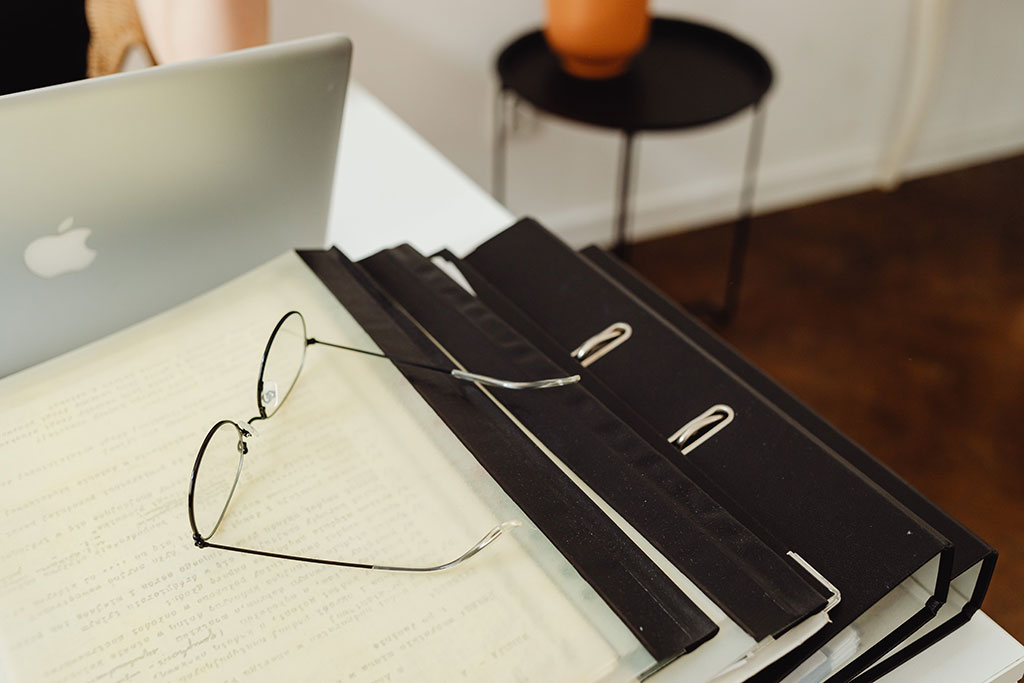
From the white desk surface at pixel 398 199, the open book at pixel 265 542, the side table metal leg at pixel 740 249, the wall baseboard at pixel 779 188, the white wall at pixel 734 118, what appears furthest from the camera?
the wall baseboard at pixel 779 188

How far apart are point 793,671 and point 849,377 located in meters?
1.44

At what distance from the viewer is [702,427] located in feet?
1.84

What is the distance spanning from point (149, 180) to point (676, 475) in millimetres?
369

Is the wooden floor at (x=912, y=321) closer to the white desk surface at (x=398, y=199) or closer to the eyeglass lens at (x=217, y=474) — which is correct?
the white desk surface at (x=398, y=199)

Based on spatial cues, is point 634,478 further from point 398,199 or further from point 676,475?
point 398,199

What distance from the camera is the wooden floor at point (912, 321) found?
5.33ft

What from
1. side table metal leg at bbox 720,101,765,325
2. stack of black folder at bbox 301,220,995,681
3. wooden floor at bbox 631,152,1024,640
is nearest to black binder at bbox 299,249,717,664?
stack of black folder at bbox 301,220,995,681

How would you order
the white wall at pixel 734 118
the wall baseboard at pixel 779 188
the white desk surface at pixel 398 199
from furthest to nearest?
the wall baseboard at pixel 779 188, the white wall at pixel 734 118, the white desk surface at pixel 398 199

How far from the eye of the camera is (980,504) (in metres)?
1.57

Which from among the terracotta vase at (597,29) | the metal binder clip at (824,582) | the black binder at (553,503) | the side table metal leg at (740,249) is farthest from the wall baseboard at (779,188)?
the metal binder clip at (824,582)

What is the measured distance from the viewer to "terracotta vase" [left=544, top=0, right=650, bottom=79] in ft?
4.57

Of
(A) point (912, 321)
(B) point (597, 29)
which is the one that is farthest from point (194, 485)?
(A) point (912, 321)

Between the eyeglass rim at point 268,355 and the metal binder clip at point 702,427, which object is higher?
the eyeglass rim at point 268,355

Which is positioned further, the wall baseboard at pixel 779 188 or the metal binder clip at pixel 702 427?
the wall baseboard at pixel 779 188
